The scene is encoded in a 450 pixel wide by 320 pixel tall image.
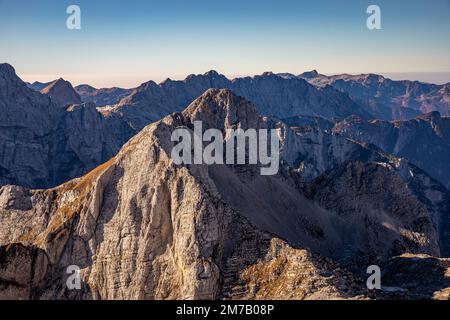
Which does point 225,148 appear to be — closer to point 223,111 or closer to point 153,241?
point 223,111

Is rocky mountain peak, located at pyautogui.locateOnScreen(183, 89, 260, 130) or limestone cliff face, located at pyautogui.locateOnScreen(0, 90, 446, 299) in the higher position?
rocky mountain peak, located at pyautogui.locateOnScreen(183, 89, 260, 130)

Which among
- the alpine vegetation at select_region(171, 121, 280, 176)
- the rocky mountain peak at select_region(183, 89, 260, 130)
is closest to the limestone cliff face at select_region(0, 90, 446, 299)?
the alpine vegetation at select_region(171, 121, 280, 176)

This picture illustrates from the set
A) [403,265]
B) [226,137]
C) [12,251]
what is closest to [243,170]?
[226,137]

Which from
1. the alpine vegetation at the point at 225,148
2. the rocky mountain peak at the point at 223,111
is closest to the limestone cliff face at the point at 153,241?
the alpine vegetation at the point at 225,148

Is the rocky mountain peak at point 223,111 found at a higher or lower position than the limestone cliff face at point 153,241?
higher

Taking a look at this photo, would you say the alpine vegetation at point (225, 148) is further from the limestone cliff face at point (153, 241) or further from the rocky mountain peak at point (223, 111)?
the rocky mountain peak at point (223, 111)

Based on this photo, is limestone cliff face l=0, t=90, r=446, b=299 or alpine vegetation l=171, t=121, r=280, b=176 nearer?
limestone cliff face l=0, t=90, r=446, b=299

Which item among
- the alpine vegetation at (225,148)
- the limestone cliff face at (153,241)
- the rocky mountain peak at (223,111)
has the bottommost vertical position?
the limestone cliff face at (153,241)

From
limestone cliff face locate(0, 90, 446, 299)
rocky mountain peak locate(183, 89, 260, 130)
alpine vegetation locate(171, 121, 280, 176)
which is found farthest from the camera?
rocky mountain peak locate(183, 89, 260, 130)

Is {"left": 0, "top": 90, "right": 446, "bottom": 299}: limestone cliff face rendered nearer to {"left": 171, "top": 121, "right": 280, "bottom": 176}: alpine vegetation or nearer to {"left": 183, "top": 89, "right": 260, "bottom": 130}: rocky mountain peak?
{"left": 171, "top": 121, "right": 280, "bottom": 176}: alpine vegetation
